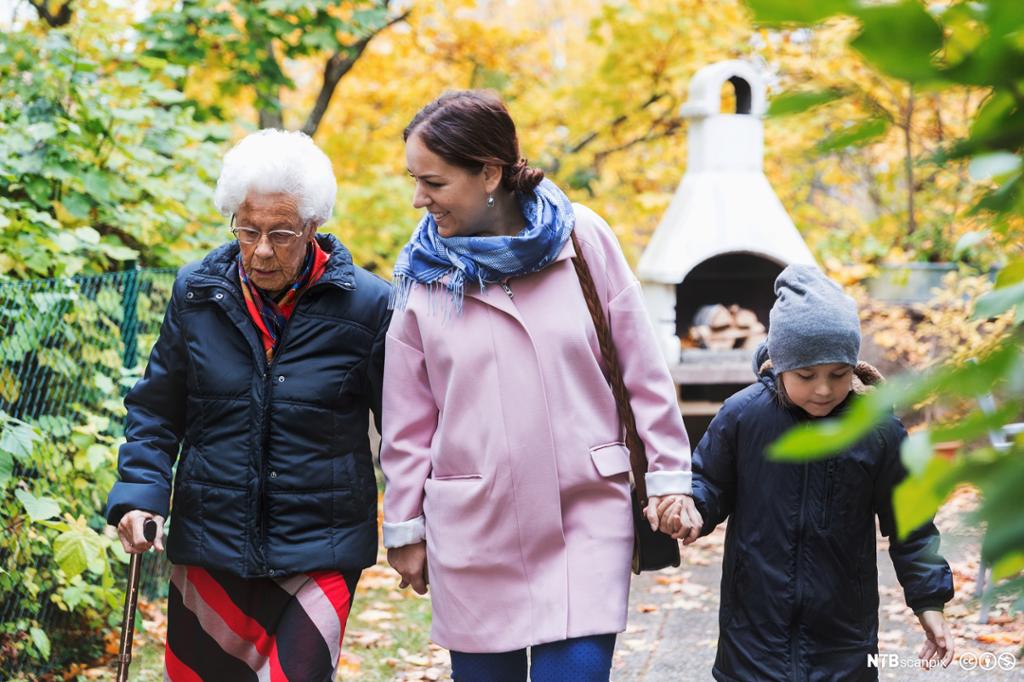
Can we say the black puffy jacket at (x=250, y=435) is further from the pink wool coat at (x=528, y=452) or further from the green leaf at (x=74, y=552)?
the green leaf at (x=74, y=552)

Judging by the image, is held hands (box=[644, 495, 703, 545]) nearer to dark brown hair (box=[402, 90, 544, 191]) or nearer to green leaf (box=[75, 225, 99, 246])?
dark brown hair (box=[402, 90, 544, 191])

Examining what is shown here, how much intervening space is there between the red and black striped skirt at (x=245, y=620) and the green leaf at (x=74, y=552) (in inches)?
36.7

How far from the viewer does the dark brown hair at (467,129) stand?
281 cm

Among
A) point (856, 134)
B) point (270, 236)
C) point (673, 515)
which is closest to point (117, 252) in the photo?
point (270, 236)

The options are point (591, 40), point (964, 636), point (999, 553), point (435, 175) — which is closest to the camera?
point (999, 553)

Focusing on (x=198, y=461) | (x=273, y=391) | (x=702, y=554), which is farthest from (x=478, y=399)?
(x=702, y=554)

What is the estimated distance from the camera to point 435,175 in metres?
2.83

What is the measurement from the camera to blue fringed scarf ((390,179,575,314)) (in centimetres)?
283

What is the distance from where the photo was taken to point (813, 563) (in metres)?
2.93

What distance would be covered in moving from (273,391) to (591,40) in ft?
26.3

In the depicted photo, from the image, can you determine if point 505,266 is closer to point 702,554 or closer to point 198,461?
point 198,461

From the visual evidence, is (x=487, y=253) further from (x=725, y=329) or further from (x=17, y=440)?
(x=725, y=329)

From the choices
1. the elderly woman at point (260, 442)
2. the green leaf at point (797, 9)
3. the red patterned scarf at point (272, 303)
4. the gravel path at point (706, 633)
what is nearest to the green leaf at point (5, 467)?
the elderly woman at point (260, 442)

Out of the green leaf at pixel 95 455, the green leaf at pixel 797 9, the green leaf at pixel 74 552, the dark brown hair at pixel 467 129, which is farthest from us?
the green leaf at pixel 95 455
